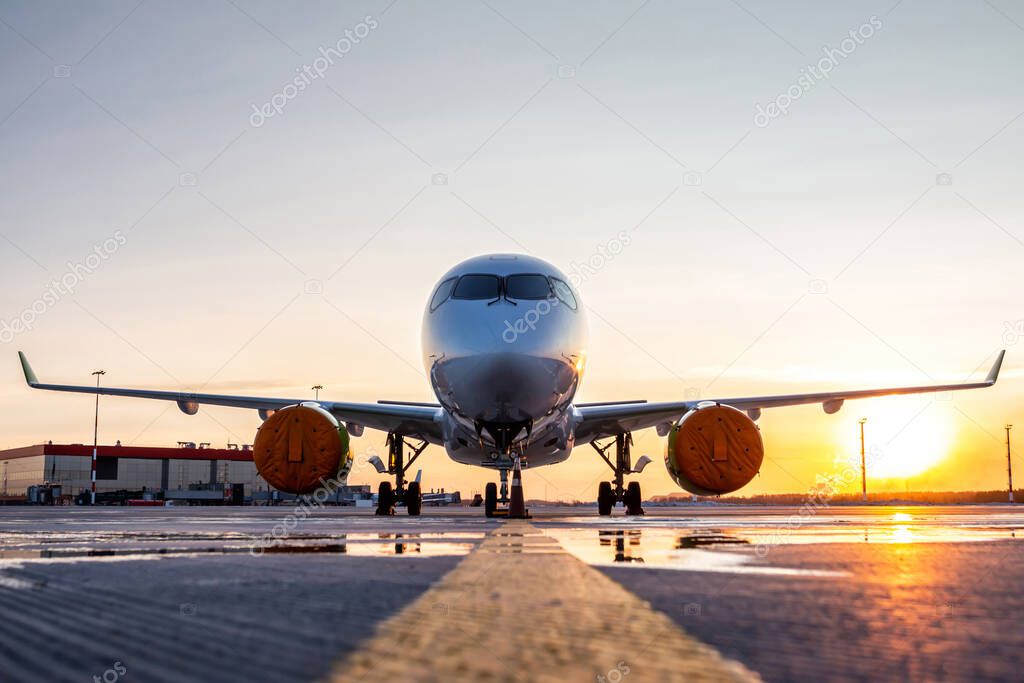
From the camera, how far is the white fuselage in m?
16.2

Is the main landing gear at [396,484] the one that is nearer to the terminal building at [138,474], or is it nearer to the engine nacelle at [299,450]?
the engine nacelle at [299,450]

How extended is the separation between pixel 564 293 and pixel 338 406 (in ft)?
19.5

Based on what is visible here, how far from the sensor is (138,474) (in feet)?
334

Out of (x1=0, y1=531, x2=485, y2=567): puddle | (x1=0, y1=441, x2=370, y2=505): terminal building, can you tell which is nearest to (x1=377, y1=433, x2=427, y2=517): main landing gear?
(x1=0, y1=531, x2=485, y2=567): puddle

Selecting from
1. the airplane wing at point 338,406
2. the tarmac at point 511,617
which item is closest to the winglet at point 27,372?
the airplane wing at point 338,406

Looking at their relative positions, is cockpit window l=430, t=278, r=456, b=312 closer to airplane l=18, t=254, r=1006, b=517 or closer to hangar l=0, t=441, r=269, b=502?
airplane l=18, t=254, r=1006, b=517

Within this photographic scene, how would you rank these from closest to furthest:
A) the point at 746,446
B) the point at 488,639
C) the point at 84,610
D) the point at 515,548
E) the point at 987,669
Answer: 1. the point at 987,669
2. the point at 488,639
3. the point at 84,610
4. the point at 515,548
5. the point at 746,446

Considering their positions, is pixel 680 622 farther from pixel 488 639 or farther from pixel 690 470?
pixel 690 470

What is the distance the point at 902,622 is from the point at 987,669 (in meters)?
0.85

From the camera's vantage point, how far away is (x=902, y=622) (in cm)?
341

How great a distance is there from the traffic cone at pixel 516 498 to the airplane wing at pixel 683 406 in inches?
160

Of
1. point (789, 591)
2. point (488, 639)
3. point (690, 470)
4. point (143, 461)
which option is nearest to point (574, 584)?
point (789, 591)

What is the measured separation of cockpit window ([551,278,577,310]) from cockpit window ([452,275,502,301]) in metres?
1.27

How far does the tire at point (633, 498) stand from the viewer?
76.4 feet
